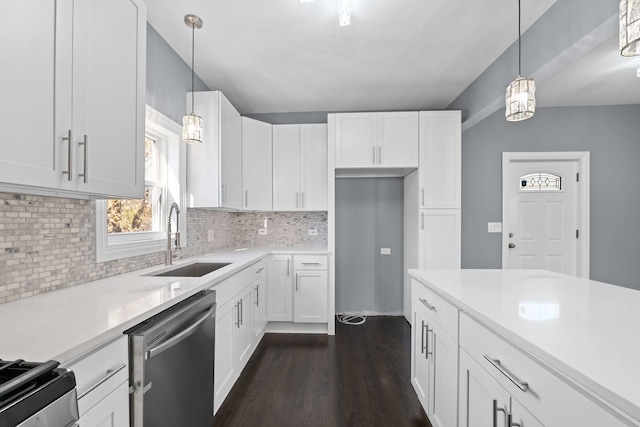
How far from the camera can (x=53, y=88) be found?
3.23ft

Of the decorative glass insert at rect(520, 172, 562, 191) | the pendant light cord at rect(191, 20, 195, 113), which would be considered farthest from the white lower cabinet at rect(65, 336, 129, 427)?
the decorative glass insert at rect(520, 172, 562, 191)

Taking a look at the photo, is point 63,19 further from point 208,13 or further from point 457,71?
point 457,71

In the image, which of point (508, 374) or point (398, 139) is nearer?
point (508, 374)

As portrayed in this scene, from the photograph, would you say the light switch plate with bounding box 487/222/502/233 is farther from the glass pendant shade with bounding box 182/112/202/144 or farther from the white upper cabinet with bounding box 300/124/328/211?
the glass pendant shade with bounding box 182/112/202/144

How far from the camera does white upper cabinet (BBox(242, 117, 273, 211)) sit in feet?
10.4

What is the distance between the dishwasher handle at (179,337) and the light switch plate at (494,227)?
3.31 m

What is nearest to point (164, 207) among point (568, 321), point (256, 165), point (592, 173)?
point (256, 165)

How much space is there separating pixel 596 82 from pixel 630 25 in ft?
8.98

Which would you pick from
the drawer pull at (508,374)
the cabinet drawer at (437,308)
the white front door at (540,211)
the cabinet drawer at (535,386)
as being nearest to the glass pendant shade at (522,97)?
the cabinet drawer at (437,308)

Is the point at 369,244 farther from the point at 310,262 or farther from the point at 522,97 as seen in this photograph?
the point at 522,97

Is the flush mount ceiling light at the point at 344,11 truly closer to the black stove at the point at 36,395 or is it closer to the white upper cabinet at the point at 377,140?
the white upper cabinet at the point at 377,140

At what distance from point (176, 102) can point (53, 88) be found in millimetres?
1476

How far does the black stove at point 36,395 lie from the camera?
0.53m

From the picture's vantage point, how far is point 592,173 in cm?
340
